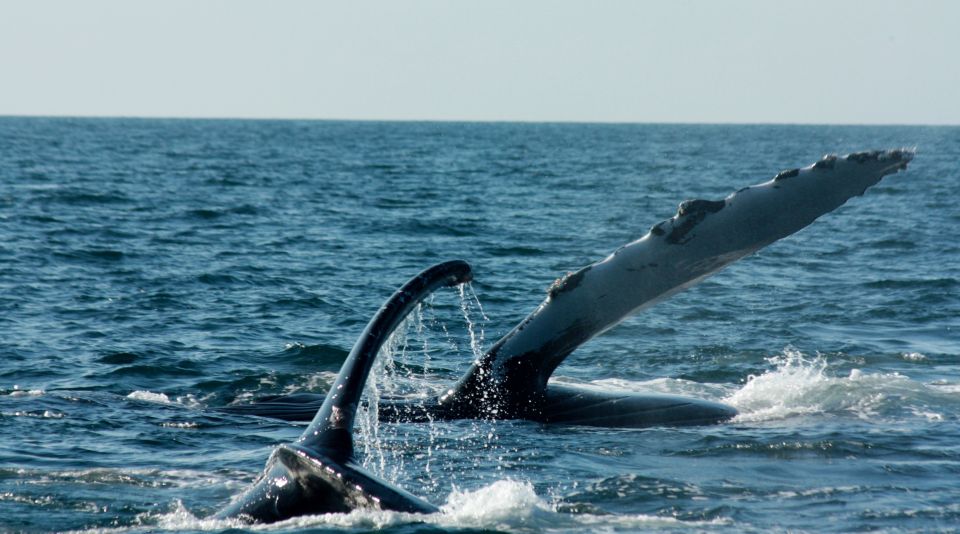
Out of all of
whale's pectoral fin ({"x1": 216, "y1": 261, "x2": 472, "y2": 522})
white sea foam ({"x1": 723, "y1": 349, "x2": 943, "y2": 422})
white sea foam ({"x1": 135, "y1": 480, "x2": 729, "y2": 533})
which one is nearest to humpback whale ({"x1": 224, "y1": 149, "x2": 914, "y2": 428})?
white sea foam ({"x1": 135, "y1": 480, "x2": 729, "y2": 533})

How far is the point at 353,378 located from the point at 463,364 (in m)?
5.96

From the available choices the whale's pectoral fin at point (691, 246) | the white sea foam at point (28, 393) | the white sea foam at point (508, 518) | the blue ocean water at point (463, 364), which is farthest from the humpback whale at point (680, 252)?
the white sea foam at point (28, 393)

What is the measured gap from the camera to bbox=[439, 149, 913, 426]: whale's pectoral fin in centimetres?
734

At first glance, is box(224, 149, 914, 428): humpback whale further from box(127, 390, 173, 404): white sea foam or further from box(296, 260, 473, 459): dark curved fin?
box(127, 390, 173, 404): white sea foam

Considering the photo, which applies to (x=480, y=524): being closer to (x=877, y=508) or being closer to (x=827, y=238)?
(x=877, y=508)

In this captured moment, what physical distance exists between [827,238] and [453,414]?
17.8 meters

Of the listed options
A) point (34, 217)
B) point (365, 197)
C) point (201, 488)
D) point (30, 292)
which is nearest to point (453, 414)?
point (201, 488)

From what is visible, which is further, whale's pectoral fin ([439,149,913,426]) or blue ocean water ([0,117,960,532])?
whale's pectoral fin ([439,149,913,426])

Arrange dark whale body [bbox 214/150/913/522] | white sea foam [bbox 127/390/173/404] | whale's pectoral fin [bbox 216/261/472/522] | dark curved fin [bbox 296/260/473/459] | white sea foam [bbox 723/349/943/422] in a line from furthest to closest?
white sea foam [bbox 127/390/173/404] < white sea foam [bbox 723/349/943/422] < dark whale body [bbox 214/150/913/522] < dark curved fin [bbox 296/260/473/459] < whale's pectoral fin [bbox 216/261/472/522]

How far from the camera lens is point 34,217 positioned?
84.0 feet

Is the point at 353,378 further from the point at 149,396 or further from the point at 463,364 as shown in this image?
the point at 463,364

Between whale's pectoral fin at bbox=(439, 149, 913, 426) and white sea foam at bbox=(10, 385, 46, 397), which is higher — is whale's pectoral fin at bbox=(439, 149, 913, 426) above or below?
above

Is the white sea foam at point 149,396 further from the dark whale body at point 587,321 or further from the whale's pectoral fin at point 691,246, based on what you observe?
the whale's pectoral fin at point 691,246

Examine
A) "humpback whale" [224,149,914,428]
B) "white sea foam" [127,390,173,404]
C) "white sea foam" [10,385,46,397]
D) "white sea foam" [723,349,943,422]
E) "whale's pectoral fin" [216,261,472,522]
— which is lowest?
"white sea foam" [127,390,173,404]
